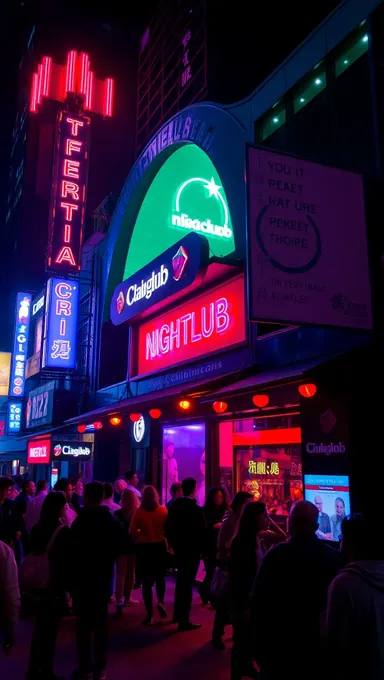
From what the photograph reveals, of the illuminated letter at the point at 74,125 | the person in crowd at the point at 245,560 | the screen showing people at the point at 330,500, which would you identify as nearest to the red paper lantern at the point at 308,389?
the screen showing people at the point at 330,500

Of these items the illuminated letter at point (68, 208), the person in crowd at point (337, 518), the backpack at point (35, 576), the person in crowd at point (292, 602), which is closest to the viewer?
the person in crowd at point (292, 602)

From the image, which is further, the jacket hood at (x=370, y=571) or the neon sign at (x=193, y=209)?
the neon sign at (x=193, y=209)

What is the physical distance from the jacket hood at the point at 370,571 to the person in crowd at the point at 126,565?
19.7 feet

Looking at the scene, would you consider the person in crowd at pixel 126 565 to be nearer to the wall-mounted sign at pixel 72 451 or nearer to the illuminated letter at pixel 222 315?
the illuminated letter at pixel 222 315

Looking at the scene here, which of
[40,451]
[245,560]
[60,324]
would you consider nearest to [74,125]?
[60,324]

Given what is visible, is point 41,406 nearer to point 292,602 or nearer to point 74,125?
point 74,125

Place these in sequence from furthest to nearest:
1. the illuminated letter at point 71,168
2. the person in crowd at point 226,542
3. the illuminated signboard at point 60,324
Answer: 1. the illuminated letter at point 71,168
2. the illuminated signboard at point 60,324
3. the person in crowd at point 226,542

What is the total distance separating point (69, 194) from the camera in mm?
20188

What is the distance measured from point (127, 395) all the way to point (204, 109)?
8.28 m

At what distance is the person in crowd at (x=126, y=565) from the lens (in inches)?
340

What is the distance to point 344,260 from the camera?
7371mm

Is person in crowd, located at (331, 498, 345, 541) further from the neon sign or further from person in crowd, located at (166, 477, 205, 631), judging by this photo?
the neon sign

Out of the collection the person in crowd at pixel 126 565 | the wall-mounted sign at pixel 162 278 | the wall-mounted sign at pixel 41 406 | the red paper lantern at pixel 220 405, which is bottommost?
the person in crowd at pixel 126 565

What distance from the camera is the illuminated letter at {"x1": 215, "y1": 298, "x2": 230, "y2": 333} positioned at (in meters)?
12.1
